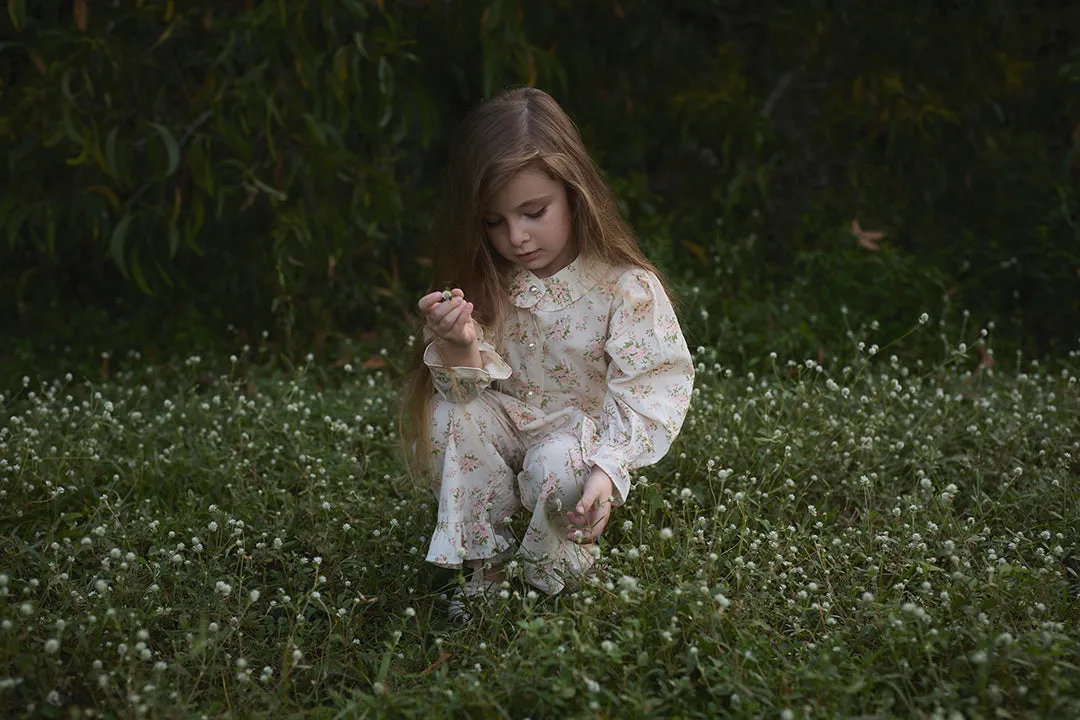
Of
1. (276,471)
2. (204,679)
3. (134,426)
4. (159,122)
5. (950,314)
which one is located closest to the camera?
(204,679)

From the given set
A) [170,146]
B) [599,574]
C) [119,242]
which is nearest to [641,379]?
[599,574]

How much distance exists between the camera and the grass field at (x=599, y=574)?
2344mm

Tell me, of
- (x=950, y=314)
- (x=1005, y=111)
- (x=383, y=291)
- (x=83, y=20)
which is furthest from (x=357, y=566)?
(x=1005, y=111)

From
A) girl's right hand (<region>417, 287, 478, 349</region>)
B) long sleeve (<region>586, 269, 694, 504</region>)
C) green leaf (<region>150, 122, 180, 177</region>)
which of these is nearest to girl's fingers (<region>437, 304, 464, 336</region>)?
girl's right hand (<region>417, 287, 478, 349</region>)

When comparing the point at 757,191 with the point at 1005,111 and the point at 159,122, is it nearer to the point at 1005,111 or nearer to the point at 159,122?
the point at 1005,111

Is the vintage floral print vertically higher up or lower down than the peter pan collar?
lower down

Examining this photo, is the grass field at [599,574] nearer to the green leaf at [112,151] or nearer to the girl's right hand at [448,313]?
the girl's right hand at [448,313]

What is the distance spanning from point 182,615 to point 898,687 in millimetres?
1647

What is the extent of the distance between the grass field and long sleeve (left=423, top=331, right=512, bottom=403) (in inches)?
18.2

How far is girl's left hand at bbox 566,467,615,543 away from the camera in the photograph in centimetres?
267

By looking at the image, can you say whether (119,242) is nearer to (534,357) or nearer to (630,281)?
(534,357)

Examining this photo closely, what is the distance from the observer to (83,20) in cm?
433

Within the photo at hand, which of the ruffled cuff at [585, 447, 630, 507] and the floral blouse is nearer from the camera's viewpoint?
the ruffled cuff at [585, 447, 630, 507]

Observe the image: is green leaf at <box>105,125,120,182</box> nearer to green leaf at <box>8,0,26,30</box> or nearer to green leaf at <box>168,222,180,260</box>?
green leaf at <box>168,222,180,260</box>
